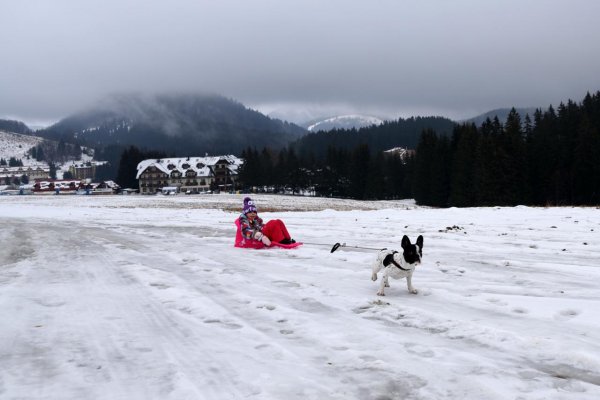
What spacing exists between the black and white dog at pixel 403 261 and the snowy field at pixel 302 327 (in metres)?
0.30

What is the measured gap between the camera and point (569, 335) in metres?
4.28

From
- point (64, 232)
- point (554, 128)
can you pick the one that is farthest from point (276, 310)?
point (554, 128)

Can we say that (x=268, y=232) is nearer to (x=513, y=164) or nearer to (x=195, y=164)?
(x=513, y=164)

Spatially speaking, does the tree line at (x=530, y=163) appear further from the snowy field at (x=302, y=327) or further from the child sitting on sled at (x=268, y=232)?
the snowy field at (x=302, y=327)

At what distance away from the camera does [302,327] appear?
4836 mm

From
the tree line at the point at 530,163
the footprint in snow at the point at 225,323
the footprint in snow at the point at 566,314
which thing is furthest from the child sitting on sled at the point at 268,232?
the tree line at the point at 530,163

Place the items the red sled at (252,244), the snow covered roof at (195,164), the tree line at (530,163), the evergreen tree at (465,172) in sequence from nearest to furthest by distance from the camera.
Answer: the red sled at (252,244)
the tree line at (530,163)
the evergreen tree at (465,172)
the snow covered roof at (195,164)

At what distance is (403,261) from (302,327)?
1.90 metres

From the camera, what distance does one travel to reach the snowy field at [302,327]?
3.42m

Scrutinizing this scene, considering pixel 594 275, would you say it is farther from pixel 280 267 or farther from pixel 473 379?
pixel 280 267

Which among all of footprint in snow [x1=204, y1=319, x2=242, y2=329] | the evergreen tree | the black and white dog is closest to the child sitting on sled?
the black and white dog

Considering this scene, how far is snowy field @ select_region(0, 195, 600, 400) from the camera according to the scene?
3.42m

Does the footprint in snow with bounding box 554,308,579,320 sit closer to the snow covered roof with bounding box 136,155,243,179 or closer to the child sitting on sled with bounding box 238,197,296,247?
the child sitting on sled with bounding box 238,197,296,247

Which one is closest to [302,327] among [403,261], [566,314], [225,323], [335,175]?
[225,323]
